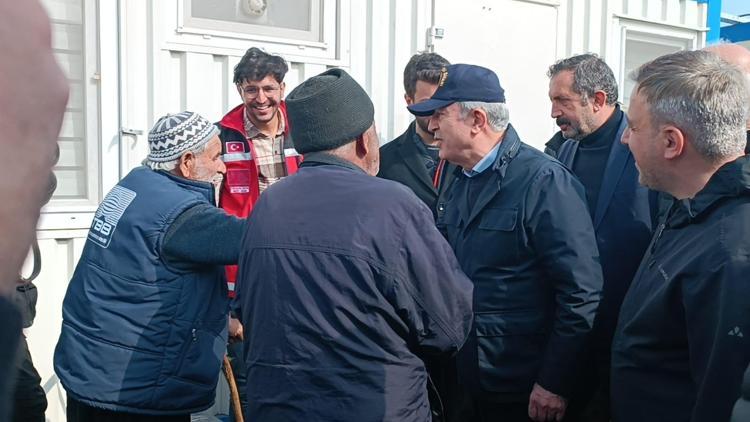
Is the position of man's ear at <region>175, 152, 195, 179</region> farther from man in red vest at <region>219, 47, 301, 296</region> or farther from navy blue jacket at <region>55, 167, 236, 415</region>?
man in red vest at <region>219, 47, 301, 296</region>

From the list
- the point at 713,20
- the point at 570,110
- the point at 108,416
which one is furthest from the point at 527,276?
the point at 713,20

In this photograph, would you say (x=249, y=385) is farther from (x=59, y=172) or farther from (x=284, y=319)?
(x=59, y=172)

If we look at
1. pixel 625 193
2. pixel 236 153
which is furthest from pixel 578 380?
pixel 236 153

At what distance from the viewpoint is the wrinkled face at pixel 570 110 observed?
3.43 meters

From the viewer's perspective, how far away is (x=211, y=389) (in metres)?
2.73

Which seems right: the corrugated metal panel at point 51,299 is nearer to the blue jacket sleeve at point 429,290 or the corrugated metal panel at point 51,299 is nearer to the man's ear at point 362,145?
the man's ear at point 362,145

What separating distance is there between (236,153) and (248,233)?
1.70 metres

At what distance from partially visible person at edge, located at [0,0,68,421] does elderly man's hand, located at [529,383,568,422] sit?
7.43 feet

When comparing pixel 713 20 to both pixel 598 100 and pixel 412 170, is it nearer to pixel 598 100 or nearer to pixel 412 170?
pixel 598 100

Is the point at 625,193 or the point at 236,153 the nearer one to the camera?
the point at 625,193

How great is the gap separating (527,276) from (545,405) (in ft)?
1.57

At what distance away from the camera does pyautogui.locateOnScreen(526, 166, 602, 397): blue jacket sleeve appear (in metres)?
2.61

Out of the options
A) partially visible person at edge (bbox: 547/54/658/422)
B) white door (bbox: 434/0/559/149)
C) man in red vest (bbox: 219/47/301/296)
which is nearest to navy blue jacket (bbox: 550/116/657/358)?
partially visible person at edge (bbox: 547/54/658/422)

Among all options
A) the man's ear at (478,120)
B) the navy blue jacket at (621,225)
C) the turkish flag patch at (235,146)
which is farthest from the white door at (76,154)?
the navy blue jacket at (621,225)
